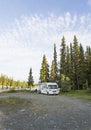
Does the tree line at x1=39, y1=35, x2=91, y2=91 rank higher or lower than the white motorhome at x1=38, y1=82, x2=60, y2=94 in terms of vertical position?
higher

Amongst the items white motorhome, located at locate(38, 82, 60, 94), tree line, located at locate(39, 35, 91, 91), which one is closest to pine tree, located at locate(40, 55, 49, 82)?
tree line, located at locate(39, 35, 91, 91)

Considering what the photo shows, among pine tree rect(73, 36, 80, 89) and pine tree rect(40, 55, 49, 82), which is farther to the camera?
pine tree rect(40, 55, 49, 82)

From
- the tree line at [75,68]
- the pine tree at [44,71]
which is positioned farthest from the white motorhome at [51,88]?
the pine tree at [44,71]

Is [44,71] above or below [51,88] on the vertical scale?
above

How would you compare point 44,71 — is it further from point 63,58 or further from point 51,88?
point 51,88

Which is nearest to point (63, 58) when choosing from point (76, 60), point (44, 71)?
point (76, 60)

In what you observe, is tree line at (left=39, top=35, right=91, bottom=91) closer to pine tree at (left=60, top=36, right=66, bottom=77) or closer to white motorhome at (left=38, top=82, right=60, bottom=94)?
pine tree at (left=60, top=36, right=66, bottom=77)

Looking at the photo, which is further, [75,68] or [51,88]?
[75,68]

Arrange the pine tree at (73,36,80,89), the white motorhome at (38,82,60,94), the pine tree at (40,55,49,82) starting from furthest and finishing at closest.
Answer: the pine tree at (40,55,49,82), the pine tree at (73,36,80,89), the white motorhome at (38,82,60,94)

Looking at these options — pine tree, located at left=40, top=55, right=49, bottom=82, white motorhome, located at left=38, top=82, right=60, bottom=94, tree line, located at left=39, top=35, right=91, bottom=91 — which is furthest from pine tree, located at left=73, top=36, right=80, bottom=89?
white motorhome, located at left=38, top=82, right=60, bottom=94

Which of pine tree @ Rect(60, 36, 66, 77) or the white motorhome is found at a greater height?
pine tree @ Rect(60, 36, 66, 77)

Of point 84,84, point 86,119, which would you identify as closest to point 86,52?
point 84,84

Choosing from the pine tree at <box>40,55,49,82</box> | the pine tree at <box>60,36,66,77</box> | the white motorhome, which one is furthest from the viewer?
the pine tree at <box>40,55,49,82</box>

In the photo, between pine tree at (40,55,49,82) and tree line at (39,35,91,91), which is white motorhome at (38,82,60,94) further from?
pine tree at (40,55,49,82)
